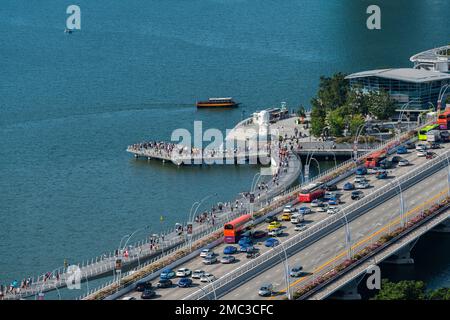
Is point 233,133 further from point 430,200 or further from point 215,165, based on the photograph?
point 430,200

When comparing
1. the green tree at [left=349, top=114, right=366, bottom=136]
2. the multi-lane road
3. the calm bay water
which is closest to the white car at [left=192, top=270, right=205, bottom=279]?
the multi-lane road

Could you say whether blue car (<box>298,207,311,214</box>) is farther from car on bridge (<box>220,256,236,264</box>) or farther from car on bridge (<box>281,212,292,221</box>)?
car on bridge (<box>220,256,236,264</box>)

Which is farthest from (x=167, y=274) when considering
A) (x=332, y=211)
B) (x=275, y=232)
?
(x=332, y=211)

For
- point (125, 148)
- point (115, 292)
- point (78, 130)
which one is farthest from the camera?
point (78, 130)
